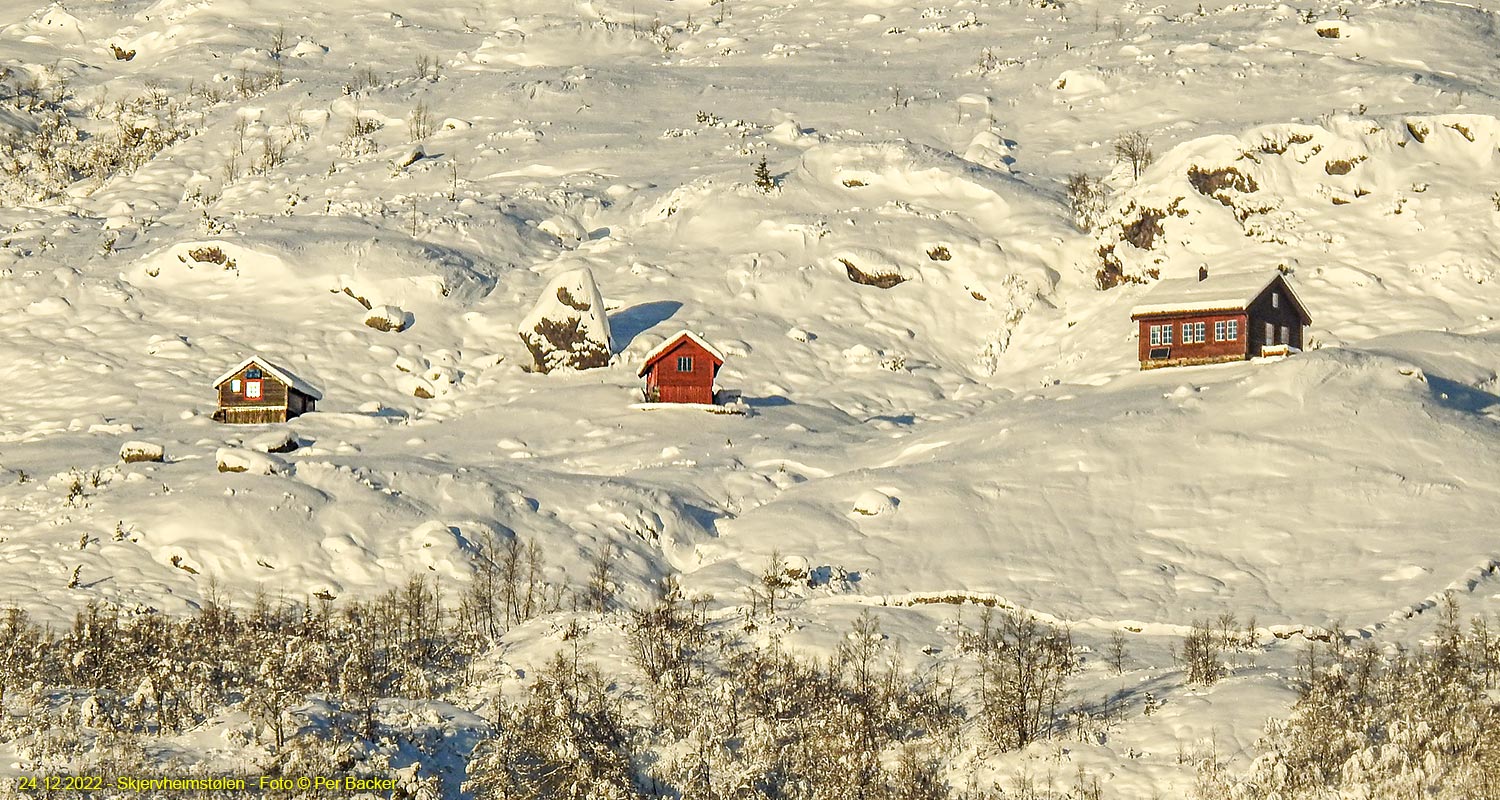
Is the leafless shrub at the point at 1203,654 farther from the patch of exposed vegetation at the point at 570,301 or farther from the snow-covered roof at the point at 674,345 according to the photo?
the patch of exposed vegetation at the point at 570,301

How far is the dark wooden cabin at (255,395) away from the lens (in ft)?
200

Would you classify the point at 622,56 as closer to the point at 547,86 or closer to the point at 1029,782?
the point at 547,86

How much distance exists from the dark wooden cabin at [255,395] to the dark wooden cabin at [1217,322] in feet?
93.3

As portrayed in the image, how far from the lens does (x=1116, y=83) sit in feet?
299

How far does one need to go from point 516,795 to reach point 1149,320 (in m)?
39.6

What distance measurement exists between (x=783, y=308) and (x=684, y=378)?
11408 mm

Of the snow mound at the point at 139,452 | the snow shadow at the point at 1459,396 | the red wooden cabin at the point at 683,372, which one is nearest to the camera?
the snow mound at the point at 139,452

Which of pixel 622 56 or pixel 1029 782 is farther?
pixel 622 56

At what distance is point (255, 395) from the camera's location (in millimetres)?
61125

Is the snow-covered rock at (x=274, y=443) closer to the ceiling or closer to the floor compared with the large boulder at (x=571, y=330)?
closer to the floor

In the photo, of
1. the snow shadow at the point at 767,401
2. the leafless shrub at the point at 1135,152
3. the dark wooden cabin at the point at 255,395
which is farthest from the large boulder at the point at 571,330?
the leafless shrub at the point at 1135,152

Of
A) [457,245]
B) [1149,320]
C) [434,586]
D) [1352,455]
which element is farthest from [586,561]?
[457,245]

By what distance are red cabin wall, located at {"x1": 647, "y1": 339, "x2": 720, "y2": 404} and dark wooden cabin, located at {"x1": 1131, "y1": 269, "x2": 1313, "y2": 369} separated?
14.7 metres

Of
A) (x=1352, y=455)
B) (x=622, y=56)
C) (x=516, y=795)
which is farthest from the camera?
(x=622, y=56)
